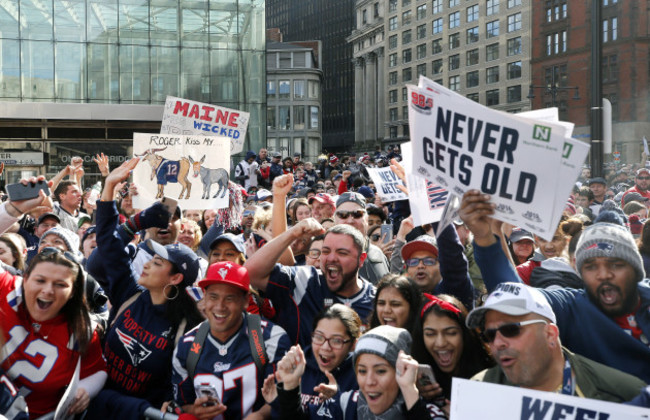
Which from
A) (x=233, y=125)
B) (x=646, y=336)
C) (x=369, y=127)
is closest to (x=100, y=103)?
(x=233, y=125)

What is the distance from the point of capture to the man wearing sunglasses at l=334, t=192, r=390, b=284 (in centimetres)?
605

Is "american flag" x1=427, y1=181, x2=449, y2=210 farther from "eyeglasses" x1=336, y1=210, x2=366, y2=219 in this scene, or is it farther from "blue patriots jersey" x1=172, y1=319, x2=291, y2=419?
"blue patriots jersey" x1=172, y1=319, x2=291, y2=419

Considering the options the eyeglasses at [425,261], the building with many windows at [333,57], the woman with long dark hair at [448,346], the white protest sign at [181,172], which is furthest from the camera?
the building with many windows at [333,57]

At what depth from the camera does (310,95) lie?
101250 millimetres

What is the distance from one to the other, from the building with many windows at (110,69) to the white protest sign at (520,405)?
28.5m

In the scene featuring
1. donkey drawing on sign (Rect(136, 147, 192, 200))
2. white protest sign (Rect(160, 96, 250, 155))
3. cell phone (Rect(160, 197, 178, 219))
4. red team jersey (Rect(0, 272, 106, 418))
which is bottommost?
red team jersey (Rect(0, 272, 106, 418))

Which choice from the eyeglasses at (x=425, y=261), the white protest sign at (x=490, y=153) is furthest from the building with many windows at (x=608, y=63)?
the white protest sign at (x=490, y=153)

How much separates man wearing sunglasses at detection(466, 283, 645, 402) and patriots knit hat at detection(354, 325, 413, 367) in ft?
1.84

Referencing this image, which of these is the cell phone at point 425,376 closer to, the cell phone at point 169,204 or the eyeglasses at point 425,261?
the eyeglasses at point 425,261

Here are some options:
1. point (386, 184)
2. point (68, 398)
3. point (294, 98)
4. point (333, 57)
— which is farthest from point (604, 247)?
point (333, 57)

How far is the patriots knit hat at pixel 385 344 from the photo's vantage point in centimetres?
350

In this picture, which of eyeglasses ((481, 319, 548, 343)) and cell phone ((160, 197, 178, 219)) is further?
cell phone ((160, 197, 178, 219))

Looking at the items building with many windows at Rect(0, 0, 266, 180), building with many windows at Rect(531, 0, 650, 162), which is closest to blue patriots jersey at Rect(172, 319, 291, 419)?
building with many windows at Rect(0, 0, 266, 180)

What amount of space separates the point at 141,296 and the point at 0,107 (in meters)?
26.9
